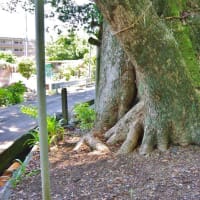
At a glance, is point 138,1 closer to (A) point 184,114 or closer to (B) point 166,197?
(A) point 184,114

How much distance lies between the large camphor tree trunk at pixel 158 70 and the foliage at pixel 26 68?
1481 cm

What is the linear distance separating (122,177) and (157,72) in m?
1.16

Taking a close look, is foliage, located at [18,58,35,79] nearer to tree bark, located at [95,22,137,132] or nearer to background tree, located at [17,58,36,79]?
background tree, located at [17,58,36,79]

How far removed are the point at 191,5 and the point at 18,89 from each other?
9.54m

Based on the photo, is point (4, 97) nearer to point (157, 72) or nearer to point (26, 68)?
point (26, 68)

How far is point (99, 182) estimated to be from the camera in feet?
11.7

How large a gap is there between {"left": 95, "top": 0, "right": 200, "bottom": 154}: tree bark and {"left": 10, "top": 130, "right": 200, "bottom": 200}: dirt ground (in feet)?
0.70

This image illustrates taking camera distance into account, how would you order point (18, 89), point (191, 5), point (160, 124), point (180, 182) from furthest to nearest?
point (18, 89), point (191, 5), point (160, 124), point (180, 182)

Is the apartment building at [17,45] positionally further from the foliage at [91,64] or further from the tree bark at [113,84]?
the tree bark at [113,84]

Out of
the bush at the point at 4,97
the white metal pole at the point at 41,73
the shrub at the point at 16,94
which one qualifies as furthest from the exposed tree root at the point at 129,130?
the shrub at the point at 16,94

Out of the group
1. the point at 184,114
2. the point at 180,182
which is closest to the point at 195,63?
the point at 184,114

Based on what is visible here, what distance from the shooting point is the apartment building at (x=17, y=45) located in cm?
3030

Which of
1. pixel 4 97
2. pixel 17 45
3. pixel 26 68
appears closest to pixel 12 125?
pixel 4 97

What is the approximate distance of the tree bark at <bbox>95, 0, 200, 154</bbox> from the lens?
3.50 metres
